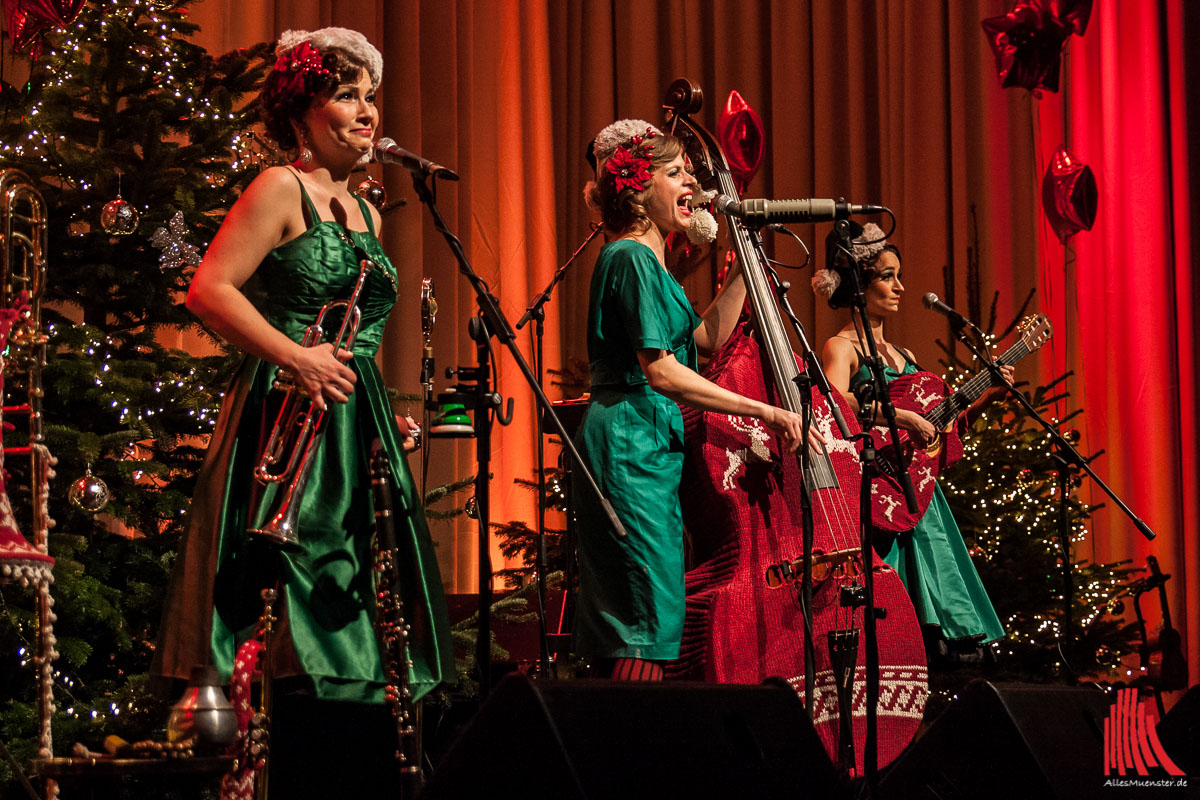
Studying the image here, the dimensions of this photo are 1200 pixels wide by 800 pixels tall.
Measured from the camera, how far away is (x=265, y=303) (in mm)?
2703

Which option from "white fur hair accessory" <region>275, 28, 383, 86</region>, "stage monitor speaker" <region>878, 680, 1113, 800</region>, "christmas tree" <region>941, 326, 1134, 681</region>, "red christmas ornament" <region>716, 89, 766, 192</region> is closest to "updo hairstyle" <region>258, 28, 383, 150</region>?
"white fur hair accessory" <region>275, 28, 383, 86</region>

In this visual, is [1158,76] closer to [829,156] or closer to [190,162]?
[829,156]

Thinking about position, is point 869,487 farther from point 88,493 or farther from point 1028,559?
point 1028,559

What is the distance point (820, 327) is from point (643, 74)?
2.00 m

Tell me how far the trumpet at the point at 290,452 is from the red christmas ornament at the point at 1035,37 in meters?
5.15

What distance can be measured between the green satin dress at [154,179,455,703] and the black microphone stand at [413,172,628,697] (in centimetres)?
10

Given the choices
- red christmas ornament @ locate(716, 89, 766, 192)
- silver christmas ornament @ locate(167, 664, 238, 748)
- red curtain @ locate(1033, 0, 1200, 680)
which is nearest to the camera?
silver christmas ornament @ locate(167, 664, 238, 748)

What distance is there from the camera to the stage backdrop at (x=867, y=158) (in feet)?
23.3

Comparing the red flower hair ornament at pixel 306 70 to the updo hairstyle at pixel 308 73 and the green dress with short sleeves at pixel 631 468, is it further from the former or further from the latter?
the green dress with short sleeves at pixel 631 468

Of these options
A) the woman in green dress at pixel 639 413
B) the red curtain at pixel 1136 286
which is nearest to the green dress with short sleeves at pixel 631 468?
the woman in green dress at pixel 639 413

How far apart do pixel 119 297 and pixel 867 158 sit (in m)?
5.18

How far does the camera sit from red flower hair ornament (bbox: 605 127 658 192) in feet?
11.1

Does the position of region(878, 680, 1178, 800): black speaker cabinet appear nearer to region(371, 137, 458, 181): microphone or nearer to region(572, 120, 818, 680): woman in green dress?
region(572, 120, 818, 680): woman in green dress

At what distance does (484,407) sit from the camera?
2887mm
